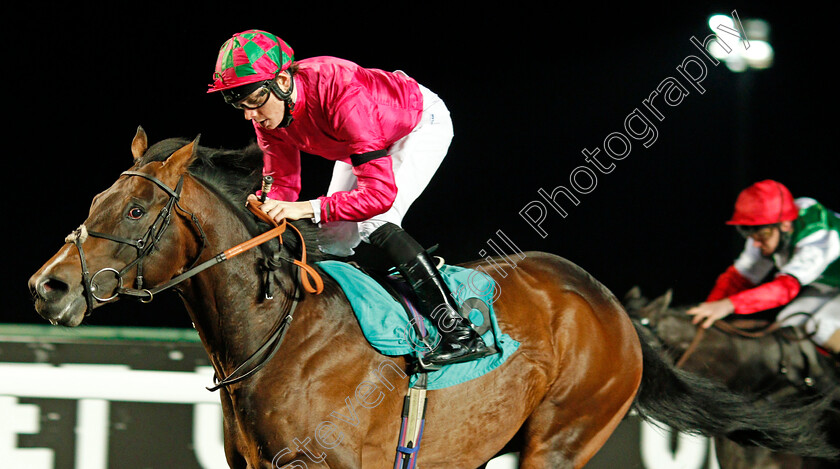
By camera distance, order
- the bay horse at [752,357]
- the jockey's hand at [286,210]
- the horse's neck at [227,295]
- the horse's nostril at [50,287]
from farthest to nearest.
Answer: the bay horse at [752,357] < the jockey's hand at [286,210] < the horse's neck at [227,295] < the horse's nostril at [50,287]

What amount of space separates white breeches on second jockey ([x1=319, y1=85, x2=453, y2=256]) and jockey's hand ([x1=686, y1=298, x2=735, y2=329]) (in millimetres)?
1763

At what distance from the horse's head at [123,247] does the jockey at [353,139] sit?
0.31 m

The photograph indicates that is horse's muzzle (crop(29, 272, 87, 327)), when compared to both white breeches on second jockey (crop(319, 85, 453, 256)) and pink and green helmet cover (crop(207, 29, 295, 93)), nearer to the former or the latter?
pink and green helmet cover (crop(207, 29, 295, 93))

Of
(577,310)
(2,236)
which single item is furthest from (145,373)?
(577,310)

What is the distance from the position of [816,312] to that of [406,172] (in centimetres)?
249

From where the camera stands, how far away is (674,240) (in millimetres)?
5027

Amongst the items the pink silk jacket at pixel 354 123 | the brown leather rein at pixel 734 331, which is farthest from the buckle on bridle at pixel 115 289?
the brown leather rein at pixel 734 331

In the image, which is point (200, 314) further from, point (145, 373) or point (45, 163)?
point (45, 163)

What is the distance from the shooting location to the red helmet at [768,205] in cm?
379

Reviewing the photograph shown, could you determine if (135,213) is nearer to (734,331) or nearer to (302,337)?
(302,337)

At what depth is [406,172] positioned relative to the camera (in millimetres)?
2602

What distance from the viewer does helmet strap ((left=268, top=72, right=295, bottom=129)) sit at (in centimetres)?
226

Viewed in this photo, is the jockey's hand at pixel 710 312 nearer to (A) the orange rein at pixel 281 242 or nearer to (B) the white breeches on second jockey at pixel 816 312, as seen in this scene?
(B) the white breeches on second jockey at pixel 816 312

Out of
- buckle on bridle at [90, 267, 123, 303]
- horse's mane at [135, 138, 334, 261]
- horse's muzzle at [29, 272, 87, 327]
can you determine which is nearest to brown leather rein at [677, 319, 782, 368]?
horse's mane at [135, 138, 334, 261]
